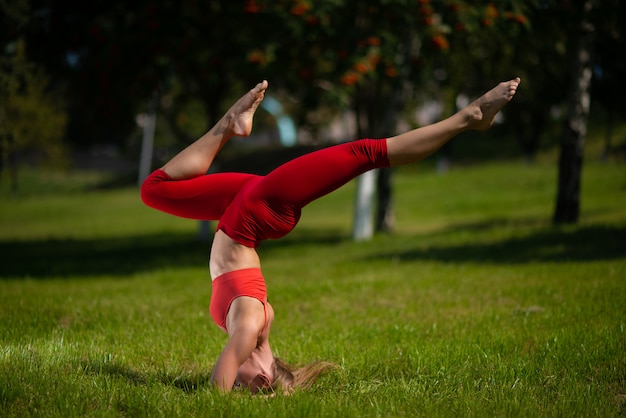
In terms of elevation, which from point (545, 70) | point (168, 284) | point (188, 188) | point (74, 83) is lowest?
point (168, 284)

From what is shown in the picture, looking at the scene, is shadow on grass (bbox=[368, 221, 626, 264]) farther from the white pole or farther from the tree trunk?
the white pole

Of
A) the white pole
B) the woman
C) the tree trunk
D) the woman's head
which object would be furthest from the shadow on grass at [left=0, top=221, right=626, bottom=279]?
the woman

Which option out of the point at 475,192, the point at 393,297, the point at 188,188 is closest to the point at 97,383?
the point at 188,188

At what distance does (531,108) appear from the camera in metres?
36.1

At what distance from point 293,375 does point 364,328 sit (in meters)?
2.13

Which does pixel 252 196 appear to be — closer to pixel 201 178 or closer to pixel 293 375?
pixel 201 178

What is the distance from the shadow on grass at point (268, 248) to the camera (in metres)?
11.6

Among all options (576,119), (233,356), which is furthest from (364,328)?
(576,119)

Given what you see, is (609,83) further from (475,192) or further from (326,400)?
(326,400)

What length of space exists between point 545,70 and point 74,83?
11.5 metres

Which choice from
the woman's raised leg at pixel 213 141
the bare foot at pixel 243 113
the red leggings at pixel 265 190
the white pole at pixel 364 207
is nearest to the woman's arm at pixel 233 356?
the red leggings at pixel 265 190

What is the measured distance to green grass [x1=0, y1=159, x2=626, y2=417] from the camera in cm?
398

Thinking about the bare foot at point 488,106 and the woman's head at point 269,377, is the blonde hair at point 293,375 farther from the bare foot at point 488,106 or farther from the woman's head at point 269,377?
the bare foot at point 488,106

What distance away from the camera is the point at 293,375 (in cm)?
438
